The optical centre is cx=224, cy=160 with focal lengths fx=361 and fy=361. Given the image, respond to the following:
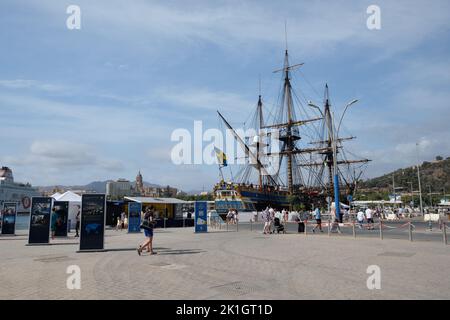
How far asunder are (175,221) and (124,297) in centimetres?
2716

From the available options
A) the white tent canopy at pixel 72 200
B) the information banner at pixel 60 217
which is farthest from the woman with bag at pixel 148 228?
the white tent canopy at pixel 72 200

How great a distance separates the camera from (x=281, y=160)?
83.4 metres

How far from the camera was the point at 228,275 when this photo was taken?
28.5 ft

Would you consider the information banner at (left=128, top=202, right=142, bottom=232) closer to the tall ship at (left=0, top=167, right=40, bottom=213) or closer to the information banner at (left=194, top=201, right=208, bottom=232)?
the information banner at (left=194, top=201, right=208, bottom=232)

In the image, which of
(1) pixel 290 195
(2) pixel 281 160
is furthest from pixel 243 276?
(2) pixel 281 160

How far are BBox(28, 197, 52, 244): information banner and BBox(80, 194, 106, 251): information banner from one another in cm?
332

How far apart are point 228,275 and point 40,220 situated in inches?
448

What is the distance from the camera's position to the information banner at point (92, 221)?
545 inches

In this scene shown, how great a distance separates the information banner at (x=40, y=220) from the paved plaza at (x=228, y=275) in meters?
3.06

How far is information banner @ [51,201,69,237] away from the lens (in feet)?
69.3

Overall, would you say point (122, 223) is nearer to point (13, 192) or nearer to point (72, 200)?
point (72, 200)

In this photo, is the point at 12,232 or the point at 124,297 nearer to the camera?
the point at 124,297

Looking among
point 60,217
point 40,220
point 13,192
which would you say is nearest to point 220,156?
point 60,217
